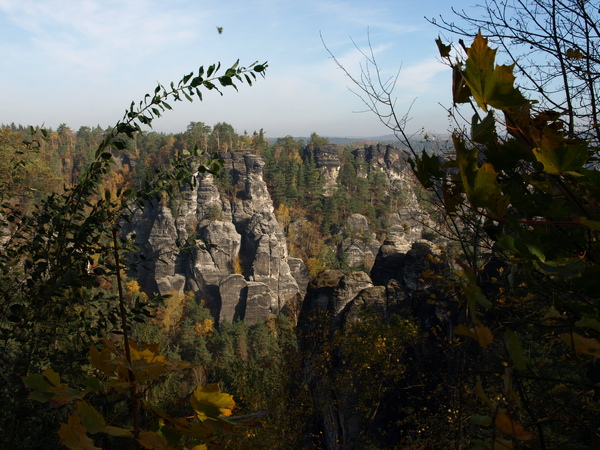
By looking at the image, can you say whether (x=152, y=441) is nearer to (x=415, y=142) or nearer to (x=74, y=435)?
(x=74, y=435)

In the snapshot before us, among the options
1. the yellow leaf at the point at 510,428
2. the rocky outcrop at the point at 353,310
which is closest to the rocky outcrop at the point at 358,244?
the rocky outcrop at the point at 353,310

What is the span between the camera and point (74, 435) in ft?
1.82

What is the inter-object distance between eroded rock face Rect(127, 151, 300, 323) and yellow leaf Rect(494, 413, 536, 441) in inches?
1416

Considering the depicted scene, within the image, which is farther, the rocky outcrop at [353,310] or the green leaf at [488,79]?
the rocky outcrop at [353,310]

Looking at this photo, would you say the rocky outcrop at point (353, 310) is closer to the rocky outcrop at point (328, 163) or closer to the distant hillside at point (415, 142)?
the distant hillside at point (415, 142)

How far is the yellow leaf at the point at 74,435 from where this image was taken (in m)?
0.54

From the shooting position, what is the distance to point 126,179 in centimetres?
5050

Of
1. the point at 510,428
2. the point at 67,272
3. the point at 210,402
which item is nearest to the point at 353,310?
the point at 67,272

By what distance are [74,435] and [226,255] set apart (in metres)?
39.3

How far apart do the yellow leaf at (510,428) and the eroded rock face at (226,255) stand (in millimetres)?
35969

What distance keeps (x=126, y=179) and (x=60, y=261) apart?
175 ft

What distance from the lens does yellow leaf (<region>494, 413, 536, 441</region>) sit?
0.44 meters

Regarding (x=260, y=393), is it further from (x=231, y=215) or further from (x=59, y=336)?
(x=231, y=215)

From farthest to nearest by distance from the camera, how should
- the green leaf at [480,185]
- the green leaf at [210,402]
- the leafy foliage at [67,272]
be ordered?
the leafy foliage at [67,272]
the green leaf at [210,402]
the green leaf at [480,185]
